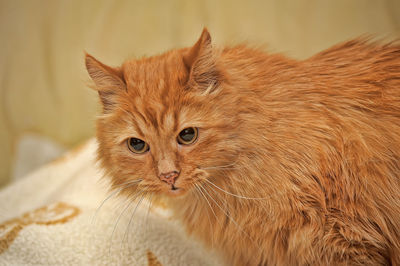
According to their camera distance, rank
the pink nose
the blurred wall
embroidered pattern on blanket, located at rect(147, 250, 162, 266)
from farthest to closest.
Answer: the blurred wall < embroidered pattern on blanket, located at rect(147, 250, 162, 266) < the pink nose

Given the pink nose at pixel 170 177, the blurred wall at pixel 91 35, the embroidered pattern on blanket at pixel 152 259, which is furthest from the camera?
the blurred wall at pixel 91 35

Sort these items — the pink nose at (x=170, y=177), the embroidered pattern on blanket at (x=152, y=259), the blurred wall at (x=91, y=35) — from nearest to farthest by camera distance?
the pink nose at (x=170, y=177), the embroidered pattern on blanket at (x=152, y=259), the blurred wall at (x=91, y=35)

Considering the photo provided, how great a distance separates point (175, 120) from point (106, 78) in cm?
27

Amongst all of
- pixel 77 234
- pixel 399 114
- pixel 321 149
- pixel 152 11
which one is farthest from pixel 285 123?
pixel 152 11

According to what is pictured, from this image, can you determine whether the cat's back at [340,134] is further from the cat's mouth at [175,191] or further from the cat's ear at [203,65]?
the cat's mouth at [175,191]

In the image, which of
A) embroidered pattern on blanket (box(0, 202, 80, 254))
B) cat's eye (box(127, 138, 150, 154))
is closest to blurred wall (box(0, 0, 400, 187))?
embroidered pattern on blanket (box(0, 202, 80, 254))

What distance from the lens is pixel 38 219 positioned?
1449 millimetres

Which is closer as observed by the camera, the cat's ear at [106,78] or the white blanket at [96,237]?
the cat's ear at [106,78]

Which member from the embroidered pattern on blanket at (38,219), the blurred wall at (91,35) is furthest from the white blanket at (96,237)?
the blurred wall at (91,35)

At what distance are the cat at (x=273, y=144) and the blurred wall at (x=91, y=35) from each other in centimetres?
77

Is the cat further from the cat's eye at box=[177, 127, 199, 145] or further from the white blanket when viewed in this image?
the white blanket

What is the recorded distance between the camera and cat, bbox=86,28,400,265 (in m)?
1.01

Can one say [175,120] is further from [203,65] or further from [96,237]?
[96,237]

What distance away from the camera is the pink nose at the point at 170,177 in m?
1.00
